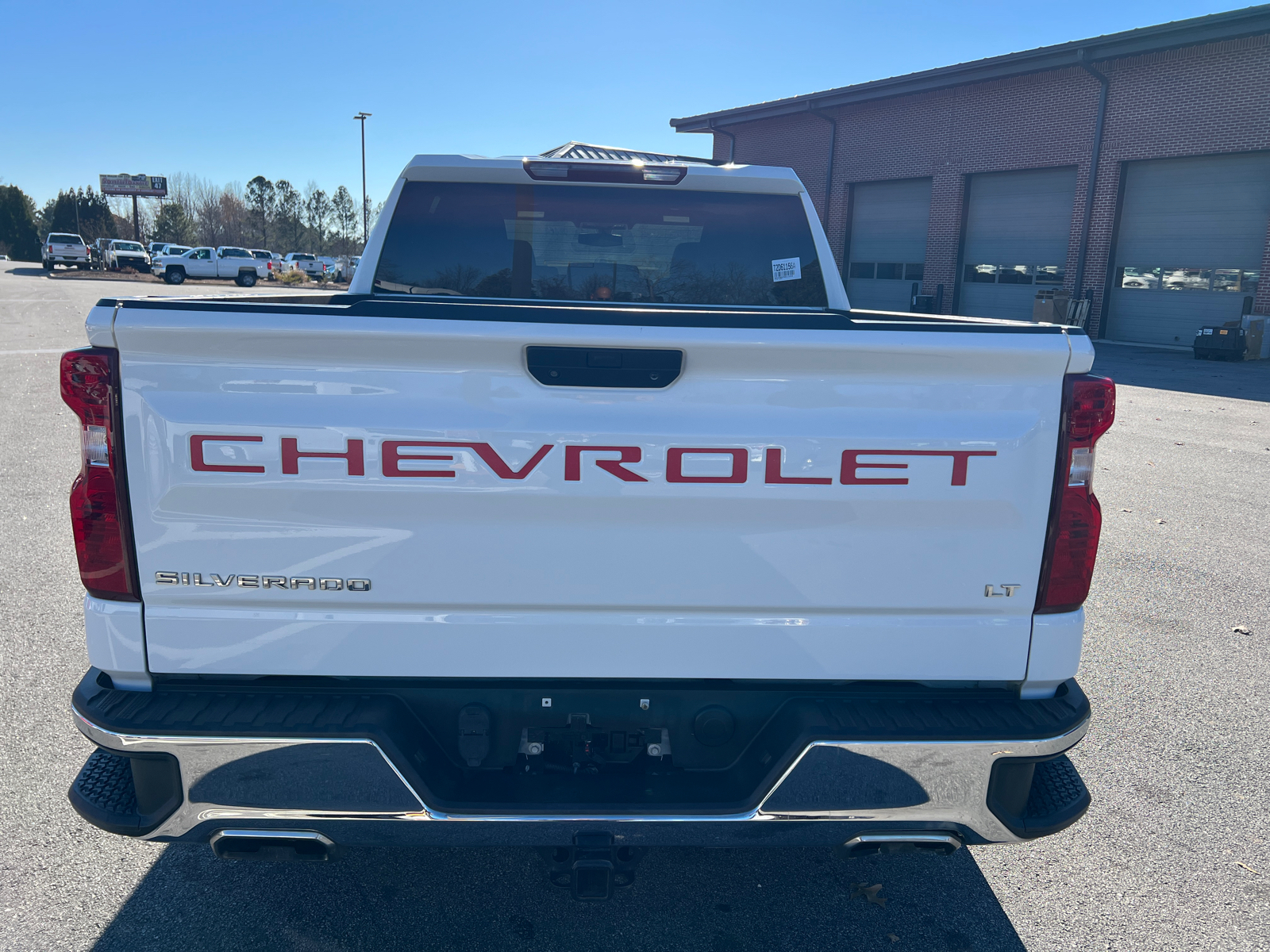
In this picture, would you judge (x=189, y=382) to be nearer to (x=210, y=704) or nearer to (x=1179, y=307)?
(x=210, y=704)

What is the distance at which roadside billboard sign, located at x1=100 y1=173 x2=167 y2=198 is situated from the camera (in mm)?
80438

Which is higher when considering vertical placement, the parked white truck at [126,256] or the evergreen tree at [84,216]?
the evergreen tree at [84,216]

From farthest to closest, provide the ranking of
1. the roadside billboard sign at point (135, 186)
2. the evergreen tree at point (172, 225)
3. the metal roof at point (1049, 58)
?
the evergreen tree at point (172, 225), the roadside billboard sign at point (135, 186), the metal roof at point (1049, 58)

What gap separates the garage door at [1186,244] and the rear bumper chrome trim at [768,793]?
83.9ft

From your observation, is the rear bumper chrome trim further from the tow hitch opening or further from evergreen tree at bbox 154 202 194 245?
A: evergreen tree at bbox 154 202 194 245

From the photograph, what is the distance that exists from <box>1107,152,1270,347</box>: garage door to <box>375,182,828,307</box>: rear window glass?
23916 mm

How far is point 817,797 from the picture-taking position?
7.14 ft

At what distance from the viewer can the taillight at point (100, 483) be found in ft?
6.68

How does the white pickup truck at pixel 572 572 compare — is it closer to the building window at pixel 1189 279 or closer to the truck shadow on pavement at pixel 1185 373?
the truck shadow on pavement at pixel 1185 373

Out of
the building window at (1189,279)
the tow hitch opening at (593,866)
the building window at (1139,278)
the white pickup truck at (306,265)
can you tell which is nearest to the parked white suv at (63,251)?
the white pickup truck at (306,265)

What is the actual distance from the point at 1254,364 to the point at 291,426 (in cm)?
2421

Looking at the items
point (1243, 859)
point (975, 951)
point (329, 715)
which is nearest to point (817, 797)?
point (975, 951)

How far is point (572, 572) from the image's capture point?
2145 millimetres

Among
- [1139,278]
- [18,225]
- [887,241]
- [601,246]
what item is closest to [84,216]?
[18,225]
